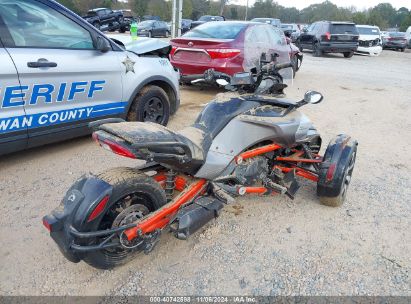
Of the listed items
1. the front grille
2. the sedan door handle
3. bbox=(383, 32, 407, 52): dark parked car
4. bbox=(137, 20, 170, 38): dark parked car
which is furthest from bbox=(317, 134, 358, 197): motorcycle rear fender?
bbox=(383, 32, 407, 52): dark parked car

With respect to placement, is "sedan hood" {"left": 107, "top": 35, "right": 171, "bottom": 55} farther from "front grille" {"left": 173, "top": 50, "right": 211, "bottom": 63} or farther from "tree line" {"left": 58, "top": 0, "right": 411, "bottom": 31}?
"tree line" {"left": 58, "top": 0, "right": 411, "bottom": 31}

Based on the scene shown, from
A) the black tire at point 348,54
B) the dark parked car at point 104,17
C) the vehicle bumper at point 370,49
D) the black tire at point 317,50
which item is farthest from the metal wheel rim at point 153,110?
the dark parked car at point 104,17

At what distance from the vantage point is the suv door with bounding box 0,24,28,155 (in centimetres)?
340

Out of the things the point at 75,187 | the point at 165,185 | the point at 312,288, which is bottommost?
the point at 312,288

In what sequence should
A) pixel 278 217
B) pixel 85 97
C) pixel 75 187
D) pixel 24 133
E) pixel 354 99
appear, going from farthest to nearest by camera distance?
pixel 354 99 < pixel 85 97 < pixel 24 133 < pixel 278 217 < pixel 75 187

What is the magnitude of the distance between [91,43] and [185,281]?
3.04 metres

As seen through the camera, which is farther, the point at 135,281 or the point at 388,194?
the point at 388,194

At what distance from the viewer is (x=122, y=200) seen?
7.63 ft

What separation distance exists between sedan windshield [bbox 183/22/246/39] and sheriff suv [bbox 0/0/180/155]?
332cm

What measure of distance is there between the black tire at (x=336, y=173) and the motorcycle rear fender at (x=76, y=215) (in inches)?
79.2

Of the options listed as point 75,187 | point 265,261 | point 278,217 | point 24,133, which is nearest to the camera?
point 75,187

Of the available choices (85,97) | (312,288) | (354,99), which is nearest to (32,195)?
(85,97)

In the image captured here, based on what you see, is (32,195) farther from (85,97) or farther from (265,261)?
(265,261)

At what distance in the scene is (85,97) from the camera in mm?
4164
